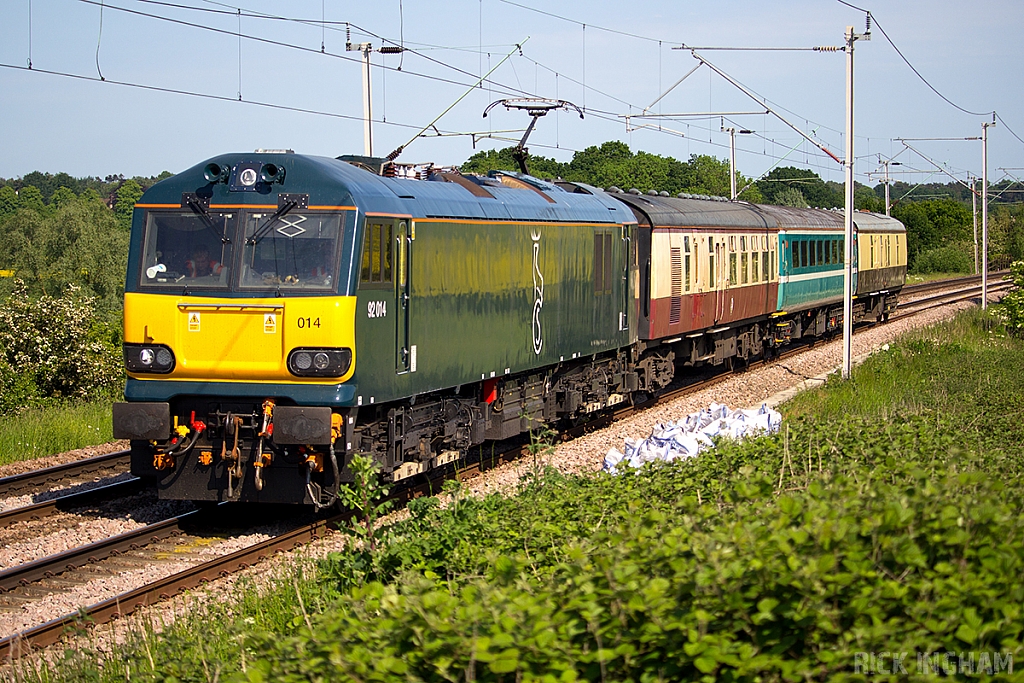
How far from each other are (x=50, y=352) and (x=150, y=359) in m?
10.4

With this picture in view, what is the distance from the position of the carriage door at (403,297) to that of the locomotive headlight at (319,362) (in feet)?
3.25

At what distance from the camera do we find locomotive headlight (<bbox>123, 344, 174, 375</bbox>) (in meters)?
9.98

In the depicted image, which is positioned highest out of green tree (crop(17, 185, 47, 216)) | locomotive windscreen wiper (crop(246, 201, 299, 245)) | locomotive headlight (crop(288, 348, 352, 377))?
green tree (crop(17, 185, 47, 216))

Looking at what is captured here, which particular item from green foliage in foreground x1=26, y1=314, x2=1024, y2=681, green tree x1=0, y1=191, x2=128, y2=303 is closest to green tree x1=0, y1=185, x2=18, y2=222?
green tree x1=0, y1=191, x2=128, y2=303

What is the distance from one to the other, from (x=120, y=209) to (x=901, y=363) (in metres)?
59.8

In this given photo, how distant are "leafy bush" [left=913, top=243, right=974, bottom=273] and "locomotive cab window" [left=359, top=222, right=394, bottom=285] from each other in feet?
204

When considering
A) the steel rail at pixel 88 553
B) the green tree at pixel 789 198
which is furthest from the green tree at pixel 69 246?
the green tree at pixel 789 198

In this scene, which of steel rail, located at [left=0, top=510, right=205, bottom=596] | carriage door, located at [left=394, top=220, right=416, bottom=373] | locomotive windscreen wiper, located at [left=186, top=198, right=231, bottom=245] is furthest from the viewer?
carriage door, located at [left=394, top=220, right=416, bottom=373]

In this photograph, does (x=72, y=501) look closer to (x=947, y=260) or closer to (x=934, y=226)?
(x=947, y=260)

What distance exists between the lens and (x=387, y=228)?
10.4 metres

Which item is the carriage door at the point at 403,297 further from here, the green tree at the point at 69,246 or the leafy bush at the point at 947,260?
the leafy bush at the point at 947,260

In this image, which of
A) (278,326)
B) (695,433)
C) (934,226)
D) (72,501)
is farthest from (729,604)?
(934,226)

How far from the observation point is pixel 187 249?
1015cm

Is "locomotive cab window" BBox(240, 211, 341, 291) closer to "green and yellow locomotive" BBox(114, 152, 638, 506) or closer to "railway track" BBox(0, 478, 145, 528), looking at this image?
"green and yellow locomotive" BBox(114, 152, 638, 506)
